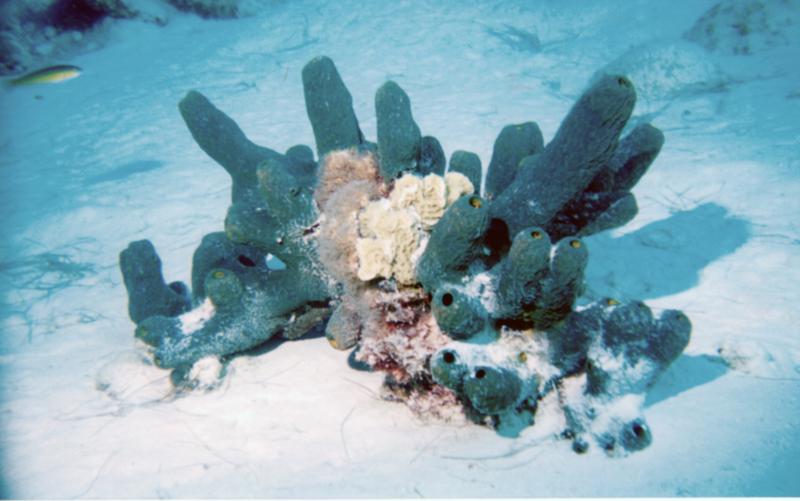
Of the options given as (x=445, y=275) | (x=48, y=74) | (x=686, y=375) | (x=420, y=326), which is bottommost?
(x=686, y=375)

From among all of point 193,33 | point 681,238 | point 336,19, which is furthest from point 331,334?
point 193,33

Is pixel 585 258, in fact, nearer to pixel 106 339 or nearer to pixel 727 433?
pixel 727 433

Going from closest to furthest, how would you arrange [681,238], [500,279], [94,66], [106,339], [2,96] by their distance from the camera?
[500,279] → [106,339] → [681,238] → [2,96] → [94,66]

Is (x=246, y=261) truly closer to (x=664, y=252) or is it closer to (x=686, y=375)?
(x=686, y=375)

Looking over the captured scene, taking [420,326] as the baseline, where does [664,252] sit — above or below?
below

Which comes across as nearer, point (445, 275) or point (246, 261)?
point (445, 275)

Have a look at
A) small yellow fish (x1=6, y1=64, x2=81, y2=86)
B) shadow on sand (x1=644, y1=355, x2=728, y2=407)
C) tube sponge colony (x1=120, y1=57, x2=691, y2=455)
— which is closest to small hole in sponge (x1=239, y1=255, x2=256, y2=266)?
tube sponge colony (x1=120, y1=57, x2=691, y2=455)

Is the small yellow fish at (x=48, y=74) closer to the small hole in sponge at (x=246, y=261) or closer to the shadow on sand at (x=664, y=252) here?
the small hole in sponge at (x=246, y=261)

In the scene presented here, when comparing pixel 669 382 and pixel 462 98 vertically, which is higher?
pixel 462 98

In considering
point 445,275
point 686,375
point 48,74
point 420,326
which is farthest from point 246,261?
point 48,74

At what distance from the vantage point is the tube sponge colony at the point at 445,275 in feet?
6.69

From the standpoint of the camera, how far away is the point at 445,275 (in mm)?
2238

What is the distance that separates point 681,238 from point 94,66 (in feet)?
43.8

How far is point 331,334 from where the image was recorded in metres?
2.52
